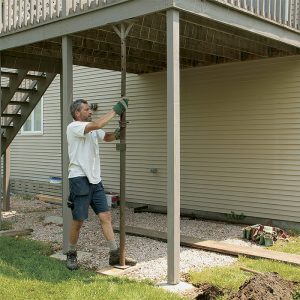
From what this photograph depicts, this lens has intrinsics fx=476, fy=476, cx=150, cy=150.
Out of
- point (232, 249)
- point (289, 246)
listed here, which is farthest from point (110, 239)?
point (289, 246)

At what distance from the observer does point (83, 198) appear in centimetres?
533

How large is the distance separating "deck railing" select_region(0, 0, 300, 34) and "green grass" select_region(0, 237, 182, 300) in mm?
3089

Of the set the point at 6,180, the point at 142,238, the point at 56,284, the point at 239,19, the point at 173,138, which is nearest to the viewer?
the point at 56,284

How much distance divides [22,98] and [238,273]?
6.02 meters

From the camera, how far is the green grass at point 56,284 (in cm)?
438

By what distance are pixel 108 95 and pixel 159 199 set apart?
2.78m

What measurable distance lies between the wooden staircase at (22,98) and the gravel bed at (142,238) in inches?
67.3

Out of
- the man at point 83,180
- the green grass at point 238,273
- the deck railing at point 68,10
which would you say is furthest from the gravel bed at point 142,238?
the deck railing at point 68,10

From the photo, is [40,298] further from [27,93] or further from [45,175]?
[45,175]

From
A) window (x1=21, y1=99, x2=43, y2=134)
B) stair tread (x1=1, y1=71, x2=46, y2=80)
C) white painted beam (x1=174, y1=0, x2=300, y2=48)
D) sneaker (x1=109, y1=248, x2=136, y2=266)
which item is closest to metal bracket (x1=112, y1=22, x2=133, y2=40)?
white painted beam (x1=174, y1=0, x2=300, y2=48)

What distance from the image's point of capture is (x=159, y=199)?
991 cm

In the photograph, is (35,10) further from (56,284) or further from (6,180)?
(6,180)

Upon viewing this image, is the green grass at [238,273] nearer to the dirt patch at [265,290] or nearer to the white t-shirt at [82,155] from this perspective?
the dirt patch at [265,290]

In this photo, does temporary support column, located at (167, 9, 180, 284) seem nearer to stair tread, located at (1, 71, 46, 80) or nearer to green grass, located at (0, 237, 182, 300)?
green grass, located at (0, 237, 182, 300)
